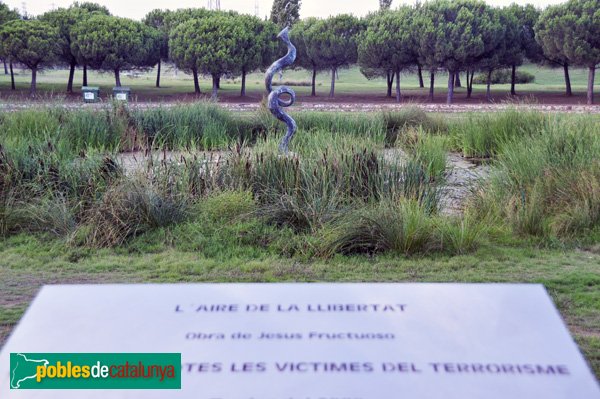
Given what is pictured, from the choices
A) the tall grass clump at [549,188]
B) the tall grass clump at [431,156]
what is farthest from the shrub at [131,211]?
the tall grass clump at [549,188]

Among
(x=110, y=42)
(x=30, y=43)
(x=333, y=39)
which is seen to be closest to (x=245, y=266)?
(x=30, y=43)

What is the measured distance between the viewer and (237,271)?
6.31m

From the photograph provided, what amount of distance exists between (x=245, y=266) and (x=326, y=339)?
4453 millimetres

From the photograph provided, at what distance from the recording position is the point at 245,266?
6379mm

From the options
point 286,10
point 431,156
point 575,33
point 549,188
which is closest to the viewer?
point 549,188

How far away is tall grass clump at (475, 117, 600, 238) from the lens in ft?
24.5

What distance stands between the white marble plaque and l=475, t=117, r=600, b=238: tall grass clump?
5510 mm

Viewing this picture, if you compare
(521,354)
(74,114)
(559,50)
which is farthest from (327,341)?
(559,50)

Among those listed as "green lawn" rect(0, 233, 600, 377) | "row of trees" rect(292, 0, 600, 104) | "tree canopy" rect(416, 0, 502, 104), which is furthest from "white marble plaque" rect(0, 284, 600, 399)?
"row of trees" rect(292, 0, 600, 104)

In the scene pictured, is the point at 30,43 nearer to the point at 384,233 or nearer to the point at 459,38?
the point at 459,38

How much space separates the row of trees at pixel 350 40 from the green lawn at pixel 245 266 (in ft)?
92.1

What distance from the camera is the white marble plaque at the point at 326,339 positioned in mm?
1768

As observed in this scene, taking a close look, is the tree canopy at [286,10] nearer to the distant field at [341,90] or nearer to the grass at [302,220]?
the distant field at [341,90]

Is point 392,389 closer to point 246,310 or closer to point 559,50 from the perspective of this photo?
point 246,310
